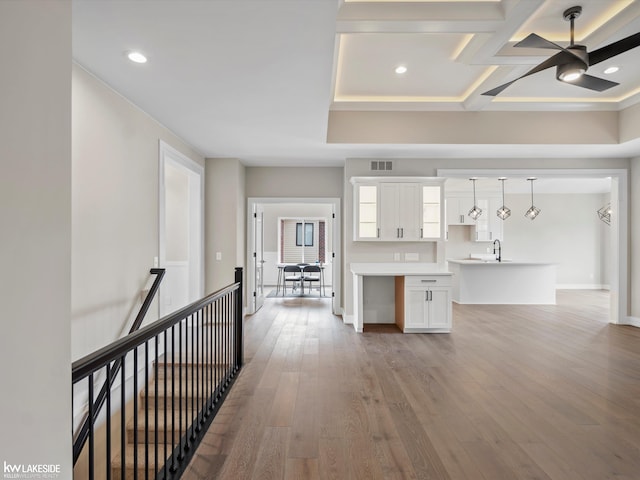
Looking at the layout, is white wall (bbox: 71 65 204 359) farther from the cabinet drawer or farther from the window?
the window

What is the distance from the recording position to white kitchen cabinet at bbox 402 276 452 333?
4.93 m

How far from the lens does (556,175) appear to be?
18.0 feet

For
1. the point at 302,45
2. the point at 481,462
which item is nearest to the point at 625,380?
the point at 481,462

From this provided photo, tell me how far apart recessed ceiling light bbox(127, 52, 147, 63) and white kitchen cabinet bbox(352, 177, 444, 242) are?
337 centimetres

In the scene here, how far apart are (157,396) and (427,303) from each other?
12.7 ft

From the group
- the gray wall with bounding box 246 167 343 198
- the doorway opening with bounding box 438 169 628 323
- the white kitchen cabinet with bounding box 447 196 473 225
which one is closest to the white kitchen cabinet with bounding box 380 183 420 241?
the gray wall with bounding box 246 167 343 198

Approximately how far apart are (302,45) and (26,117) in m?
1.89

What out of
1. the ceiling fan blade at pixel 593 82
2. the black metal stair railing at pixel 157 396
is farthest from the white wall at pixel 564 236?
the black metal stair railing at pixel 157 396

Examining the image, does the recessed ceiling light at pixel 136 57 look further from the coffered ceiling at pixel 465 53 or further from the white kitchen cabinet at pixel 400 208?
the white kitchen cabinet at pixel 400 208

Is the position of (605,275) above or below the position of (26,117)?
below

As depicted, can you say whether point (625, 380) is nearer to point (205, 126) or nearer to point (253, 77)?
point (253, 77)

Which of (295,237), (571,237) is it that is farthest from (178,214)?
(571,237)

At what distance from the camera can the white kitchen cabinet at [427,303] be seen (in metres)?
4.93

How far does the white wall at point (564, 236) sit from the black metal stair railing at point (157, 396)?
8777 mm
